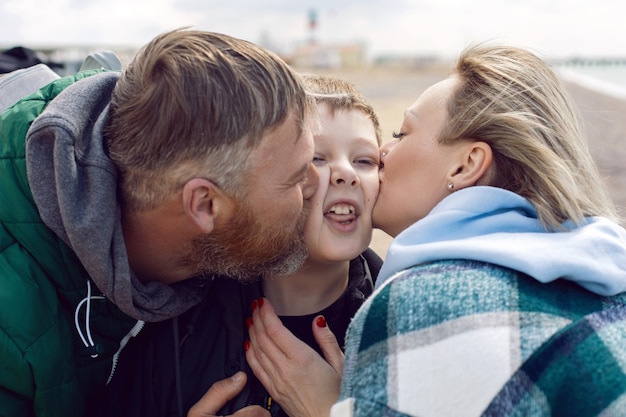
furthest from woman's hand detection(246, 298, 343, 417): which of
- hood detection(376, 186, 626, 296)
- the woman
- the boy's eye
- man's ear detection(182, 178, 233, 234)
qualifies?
the boy's eye

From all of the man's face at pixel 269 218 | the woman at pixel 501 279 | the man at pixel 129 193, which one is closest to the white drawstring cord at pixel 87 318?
the man at pixel 129 193

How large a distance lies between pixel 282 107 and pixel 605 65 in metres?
116

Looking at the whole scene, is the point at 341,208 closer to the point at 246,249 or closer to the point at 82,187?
the point at 246,249

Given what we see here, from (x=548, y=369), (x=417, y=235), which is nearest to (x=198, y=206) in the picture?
(x=417, y=235)

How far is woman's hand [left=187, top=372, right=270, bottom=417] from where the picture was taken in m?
2.52

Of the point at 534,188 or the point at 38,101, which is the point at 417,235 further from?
the point at 38,101

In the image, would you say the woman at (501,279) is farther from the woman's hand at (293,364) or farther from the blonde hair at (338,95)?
the blonde hair at (338,95)

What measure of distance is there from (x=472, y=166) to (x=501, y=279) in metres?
0.64

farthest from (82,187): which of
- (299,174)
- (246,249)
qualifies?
(299,174)

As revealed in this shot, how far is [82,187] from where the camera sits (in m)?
2.30

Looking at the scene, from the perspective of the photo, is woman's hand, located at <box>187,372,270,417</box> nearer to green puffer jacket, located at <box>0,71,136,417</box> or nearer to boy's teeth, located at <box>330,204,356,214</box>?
green puffer jacket, located at <box>0,71,136,417</box>

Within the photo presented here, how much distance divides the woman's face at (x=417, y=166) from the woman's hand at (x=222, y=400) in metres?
0.82

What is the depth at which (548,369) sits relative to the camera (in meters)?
1.74

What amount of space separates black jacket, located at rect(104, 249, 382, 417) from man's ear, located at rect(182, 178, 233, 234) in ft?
1.26
